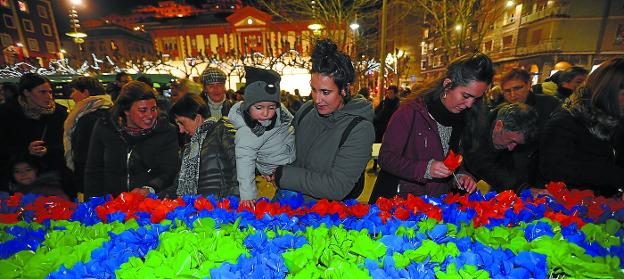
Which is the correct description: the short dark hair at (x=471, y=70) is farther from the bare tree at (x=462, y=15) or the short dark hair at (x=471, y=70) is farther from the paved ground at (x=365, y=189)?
the bare tree at (x=462, y=15)

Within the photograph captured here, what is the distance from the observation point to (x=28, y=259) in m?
1.13

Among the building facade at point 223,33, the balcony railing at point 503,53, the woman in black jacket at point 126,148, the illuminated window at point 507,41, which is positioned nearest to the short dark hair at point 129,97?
the woman in black jacket at point 126,148

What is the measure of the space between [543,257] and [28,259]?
1806mm

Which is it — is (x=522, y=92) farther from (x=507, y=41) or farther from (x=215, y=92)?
(x=507, y=41)

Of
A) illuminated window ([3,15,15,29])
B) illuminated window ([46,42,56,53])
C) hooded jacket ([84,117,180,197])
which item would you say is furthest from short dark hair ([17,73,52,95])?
illuminated window ([46,42,56,53])

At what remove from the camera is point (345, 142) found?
68.1 inches

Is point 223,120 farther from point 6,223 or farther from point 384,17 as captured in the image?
point 384,17

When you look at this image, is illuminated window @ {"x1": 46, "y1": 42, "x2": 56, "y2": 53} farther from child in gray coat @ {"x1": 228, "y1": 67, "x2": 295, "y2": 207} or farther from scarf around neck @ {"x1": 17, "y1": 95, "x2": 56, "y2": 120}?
child in gray coat @ {"x1": 228, "y1": 67, "x2": 295, "y2": 207}

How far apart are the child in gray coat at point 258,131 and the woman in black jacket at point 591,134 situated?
1.68 meters

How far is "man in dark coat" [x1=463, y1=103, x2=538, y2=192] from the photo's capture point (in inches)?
88.9

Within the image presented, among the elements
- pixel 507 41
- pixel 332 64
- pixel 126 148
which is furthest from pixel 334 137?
pixel 507 41

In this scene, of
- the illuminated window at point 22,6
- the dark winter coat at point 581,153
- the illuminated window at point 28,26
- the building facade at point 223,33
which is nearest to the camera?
the dark winter coat at point 581,153

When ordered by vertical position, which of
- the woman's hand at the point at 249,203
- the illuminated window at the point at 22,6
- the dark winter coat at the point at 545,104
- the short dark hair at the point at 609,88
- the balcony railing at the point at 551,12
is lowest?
the woman's hand at the point at 249,203

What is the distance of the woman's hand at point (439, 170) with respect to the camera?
176 cm
